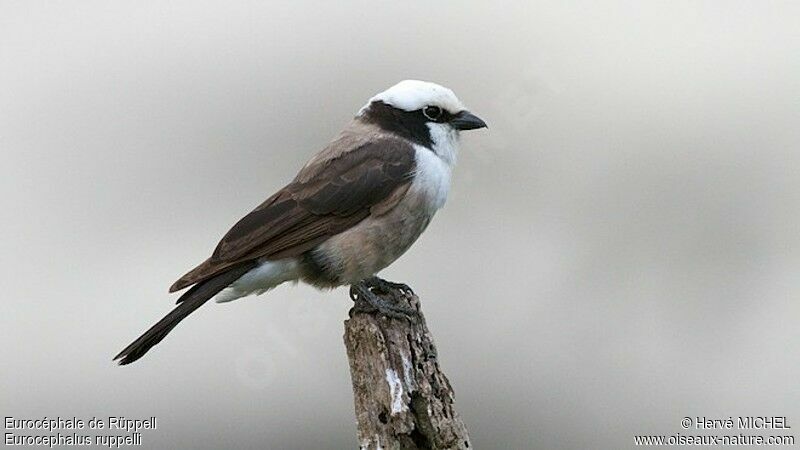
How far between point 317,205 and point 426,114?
1114mm

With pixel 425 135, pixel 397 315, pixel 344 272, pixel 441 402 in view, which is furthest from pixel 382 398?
pixel 425 135

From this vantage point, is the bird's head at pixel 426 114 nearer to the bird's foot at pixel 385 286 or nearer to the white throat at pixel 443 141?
the white throat at pixel 443 141

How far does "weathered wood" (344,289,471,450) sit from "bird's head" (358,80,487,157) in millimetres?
1610

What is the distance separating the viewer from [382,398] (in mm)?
5641

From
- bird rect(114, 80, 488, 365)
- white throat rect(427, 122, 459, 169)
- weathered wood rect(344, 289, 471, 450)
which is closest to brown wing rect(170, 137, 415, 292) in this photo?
bird rect(114, 80, 488, 365)

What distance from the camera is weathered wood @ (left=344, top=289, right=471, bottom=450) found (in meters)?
5.54

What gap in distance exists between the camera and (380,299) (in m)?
6.48

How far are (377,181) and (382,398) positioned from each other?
1.71 metres

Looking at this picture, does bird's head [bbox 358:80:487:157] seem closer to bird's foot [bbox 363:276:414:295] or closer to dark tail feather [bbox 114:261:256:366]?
bird's foot [bbox 363:276:414:295]

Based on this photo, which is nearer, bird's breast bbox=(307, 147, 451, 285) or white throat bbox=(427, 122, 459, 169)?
bird's breast bbox=(307, 147, 451, 285)

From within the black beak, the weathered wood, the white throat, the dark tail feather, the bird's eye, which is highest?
the bird's eye

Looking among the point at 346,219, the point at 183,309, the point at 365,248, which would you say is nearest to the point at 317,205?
the point at 346,219

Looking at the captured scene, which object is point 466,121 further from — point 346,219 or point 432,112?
point 346,219

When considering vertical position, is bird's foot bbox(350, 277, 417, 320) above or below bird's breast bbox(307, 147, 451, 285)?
below
